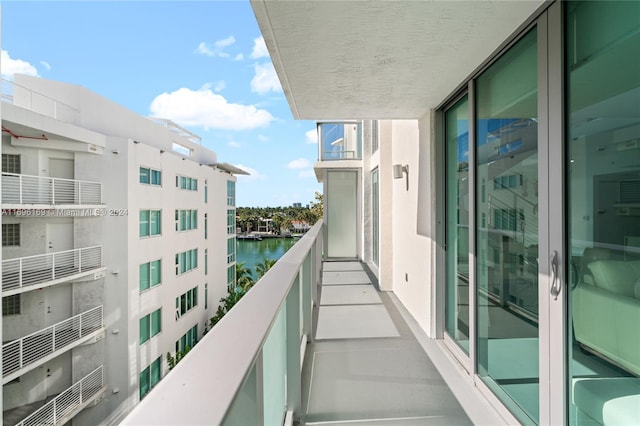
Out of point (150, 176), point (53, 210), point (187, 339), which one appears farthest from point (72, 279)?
point (187, 339)

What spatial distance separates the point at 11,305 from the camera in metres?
12.1

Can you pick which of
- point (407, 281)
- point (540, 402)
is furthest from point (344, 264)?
point (540, 402)

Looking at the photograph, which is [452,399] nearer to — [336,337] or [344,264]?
[336,337]

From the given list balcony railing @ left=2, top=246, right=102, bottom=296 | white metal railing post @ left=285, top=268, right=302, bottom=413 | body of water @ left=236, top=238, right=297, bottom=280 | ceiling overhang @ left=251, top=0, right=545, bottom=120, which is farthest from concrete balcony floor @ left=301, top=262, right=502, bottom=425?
body of water @ left=236, top=238, right=297, bottom=280

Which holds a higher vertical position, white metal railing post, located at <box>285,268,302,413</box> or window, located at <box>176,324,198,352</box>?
white metal railing post, located at <box>285,268,302,413</box>

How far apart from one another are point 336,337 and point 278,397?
193cm

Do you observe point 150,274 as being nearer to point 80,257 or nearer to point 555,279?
point 80,257

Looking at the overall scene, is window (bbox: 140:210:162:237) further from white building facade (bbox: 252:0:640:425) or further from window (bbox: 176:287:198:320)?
white building facade (bbox: 252:0:640:425)

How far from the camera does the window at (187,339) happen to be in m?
17.4

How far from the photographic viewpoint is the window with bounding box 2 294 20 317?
11883mm

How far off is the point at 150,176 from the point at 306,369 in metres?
14.6

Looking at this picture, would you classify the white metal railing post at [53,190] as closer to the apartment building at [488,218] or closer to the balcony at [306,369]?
the balcony at [306,369]

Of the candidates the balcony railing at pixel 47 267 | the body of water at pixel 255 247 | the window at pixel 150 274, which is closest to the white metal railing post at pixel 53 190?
the balcony railing at pixel 47 267

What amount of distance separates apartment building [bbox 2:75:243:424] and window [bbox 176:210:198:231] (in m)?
0.63
